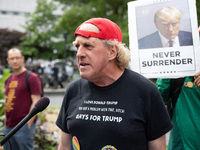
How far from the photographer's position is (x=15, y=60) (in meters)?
3.89

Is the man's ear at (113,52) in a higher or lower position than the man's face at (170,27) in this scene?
lower

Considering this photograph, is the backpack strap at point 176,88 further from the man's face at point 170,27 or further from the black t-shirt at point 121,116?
the black t-shirt at point 121,116

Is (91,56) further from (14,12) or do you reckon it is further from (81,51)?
(14,12)

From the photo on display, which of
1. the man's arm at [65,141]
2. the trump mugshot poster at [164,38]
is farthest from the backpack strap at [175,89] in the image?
the man's arm at [65,141]

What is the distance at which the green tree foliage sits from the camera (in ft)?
100

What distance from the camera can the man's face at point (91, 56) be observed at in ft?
5.31

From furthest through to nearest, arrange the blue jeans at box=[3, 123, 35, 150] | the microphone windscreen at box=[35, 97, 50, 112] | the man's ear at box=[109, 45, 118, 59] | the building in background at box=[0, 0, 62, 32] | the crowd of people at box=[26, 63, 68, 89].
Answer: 1. the building in background at box=[0, 0, 62, 32]
2. the crowd of people at box=[26, 63, 68, 89]
3. the blue jeans at box=[3, 123, 35, 150]
4. the man's ear at box=[109, 45, 118, 59]
5. the microphone windscreen at box=[35, 97, 50, 112]

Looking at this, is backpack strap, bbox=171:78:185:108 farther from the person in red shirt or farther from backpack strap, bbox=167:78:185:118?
Answer: the person in red shirt

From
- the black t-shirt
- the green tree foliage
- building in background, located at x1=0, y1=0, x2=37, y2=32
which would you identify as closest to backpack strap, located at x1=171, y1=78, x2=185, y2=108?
the black t-shirt

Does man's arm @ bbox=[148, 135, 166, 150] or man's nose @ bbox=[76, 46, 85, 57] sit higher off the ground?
man's nose @ bbox=[76, 46, 85, 57]

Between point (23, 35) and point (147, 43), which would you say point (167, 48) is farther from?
point (23, 35)

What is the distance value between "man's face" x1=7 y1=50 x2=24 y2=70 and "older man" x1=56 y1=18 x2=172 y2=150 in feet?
7.82

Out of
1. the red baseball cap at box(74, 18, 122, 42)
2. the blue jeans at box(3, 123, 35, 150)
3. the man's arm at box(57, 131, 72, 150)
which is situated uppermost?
the red baseball cap at box(74, 18, 122, 42)

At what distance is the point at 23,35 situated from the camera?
32781mm
